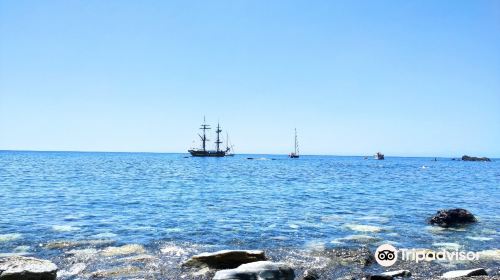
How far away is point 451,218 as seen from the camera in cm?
2192

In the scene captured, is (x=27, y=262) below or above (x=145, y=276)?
above

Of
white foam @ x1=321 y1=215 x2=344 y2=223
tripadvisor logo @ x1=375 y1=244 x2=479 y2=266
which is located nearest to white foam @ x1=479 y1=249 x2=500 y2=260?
tripadvisor logo @ x1=375 y1=244 x2=479 y2=266

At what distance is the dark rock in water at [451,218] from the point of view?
21767 millimetres

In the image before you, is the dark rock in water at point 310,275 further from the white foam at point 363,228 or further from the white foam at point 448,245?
the white foam at point 363,228

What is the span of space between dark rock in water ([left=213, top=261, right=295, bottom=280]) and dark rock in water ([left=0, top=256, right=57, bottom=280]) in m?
4.63

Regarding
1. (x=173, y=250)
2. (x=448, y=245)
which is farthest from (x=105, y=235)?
(x=448, y=245)

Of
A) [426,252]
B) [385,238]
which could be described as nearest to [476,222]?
[385,238]

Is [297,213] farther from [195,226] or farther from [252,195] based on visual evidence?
[252,195]

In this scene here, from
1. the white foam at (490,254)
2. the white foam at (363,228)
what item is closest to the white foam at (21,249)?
the white foam at (363,228)

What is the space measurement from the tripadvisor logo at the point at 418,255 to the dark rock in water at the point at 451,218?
6510mm

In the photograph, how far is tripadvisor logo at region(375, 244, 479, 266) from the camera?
14312 millimetres

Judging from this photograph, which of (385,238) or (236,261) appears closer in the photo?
(236,261)

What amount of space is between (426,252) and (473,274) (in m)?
3.47

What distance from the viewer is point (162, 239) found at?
17.8 meters
